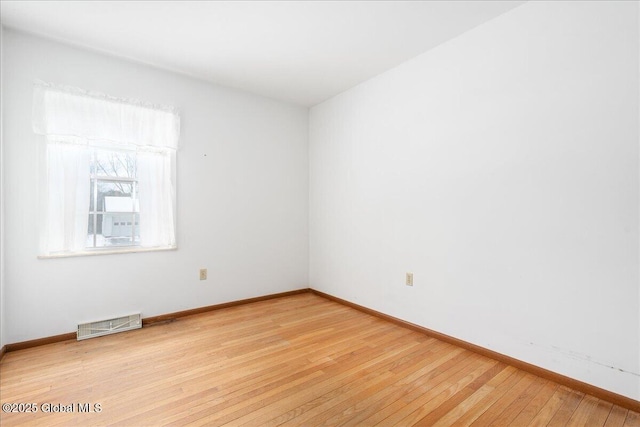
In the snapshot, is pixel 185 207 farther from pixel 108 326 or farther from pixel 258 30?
pixel 258 30

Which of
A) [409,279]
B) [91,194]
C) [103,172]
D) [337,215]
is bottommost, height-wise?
[409,279]

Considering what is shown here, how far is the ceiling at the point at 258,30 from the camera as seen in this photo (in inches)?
82.0

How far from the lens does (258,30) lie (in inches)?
92.6

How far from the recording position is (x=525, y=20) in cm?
205

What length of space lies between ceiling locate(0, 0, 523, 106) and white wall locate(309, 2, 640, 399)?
278mm

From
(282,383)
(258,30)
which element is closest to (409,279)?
(282,383)

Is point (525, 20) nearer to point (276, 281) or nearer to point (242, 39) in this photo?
point (242, 39)

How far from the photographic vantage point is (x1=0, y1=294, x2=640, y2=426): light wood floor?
1.59 m

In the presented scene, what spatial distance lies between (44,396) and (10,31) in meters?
2.70

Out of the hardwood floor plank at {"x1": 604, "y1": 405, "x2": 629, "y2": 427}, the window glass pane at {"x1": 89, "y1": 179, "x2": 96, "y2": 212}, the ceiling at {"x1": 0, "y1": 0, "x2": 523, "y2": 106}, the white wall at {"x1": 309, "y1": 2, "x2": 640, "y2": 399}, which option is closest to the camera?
the hardwood floor plank at {"x1": 604, "y1": 405, "x2": 629, "y2": 427}

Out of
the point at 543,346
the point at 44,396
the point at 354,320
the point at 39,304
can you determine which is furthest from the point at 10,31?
the point at 543,346

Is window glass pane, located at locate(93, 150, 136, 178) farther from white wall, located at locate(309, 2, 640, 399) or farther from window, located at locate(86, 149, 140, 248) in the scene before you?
white wall, located at locate(309, 2, 640, 399)

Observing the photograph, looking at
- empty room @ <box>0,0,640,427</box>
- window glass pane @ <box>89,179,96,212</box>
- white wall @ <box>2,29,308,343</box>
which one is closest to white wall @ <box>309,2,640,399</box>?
empty room @ <box>0,0,640,427</box>

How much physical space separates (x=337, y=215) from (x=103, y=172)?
2452mm
